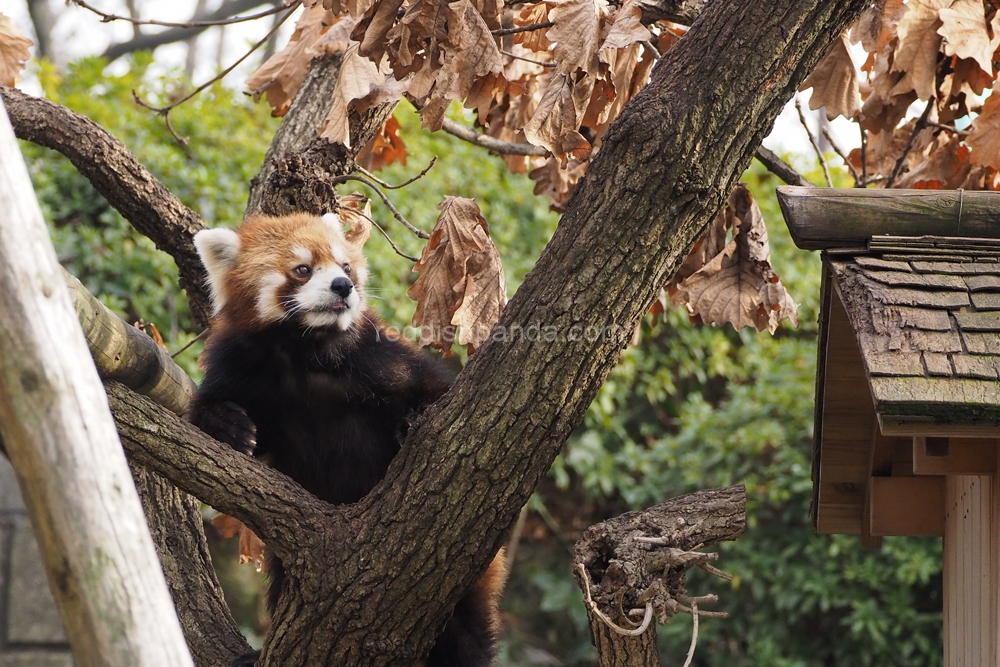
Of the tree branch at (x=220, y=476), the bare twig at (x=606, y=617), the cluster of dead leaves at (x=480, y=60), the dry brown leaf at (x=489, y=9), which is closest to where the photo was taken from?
the bare twig at (x=606, y=617)

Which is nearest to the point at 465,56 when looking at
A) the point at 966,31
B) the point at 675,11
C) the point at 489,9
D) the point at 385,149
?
the point at 489,9

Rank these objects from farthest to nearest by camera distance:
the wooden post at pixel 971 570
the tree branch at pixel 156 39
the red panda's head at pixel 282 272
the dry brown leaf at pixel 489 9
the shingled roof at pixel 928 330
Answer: the tree branch at pixel 156 39, the red panda's head at pixel 282 272, the dry brown leaf at pixel 489 9, the wooden post at pixel 971 570, the shingled roof at pixel 928 330

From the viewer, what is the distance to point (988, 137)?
10.2 feet

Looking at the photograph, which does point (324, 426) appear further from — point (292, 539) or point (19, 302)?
point (19, 302)

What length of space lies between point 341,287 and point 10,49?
4.41 feet

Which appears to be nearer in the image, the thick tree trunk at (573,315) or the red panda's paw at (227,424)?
the thick tree trunk at (573,315)

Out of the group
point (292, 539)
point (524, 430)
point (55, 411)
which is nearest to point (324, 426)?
point (292, 539)

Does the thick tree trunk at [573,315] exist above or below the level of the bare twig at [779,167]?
below

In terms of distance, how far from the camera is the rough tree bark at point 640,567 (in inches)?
87.5

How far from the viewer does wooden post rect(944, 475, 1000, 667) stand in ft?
7.91

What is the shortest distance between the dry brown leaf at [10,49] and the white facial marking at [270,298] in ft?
3.49

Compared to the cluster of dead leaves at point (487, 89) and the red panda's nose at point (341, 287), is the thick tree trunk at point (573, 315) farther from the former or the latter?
the red panda's nose at point (341, 287)

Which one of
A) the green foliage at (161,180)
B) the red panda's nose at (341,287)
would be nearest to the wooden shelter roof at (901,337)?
the red panda's nose at (341,287)

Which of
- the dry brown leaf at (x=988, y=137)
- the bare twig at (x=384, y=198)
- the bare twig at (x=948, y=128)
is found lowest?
the bare twig at (x=384, y=198)
